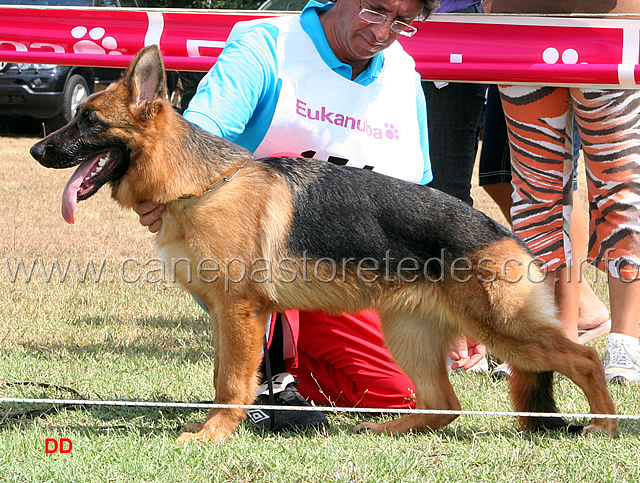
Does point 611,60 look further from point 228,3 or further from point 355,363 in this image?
point 228,3

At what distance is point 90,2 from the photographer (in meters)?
Result: 11.4

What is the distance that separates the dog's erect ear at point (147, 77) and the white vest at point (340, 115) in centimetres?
73

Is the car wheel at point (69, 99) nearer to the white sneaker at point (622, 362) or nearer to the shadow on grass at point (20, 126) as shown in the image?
the shadow on grass at point (20, 126)

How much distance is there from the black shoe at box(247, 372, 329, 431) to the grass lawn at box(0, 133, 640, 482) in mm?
87

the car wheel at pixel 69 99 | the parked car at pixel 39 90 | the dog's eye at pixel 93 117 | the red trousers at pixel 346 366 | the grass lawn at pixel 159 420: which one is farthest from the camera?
the car wheel at pixel 69 99

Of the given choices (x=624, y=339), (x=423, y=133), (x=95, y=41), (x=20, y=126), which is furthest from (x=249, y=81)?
(x=20, y=126)

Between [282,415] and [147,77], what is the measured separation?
1619 millimetres

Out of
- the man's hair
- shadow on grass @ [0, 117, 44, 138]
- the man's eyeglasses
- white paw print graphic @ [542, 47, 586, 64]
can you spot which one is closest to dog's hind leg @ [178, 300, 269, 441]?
the man's eyeglasses

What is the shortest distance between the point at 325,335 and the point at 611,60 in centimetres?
255

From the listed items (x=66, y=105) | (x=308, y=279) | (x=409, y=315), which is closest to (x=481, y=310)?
(x=409, y=315)

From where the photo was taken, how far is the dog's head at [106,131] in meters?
2.96

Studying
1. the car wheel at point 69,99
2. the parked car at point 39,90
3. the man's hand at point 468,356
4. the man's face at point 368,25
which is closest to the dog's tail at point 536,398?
the man's hand at point 468,356

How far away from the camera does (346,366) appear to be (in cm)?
393

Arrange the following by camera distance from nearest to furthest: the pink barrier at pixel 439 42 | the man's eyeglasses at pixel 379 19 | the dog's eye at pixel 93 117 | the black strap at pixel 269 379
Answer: the dog's eye at pixel 93 117 < the black strap at pixel 269 379 < the man's eyeglasses at pixel 379 19 < the pink barrier at pixel 439 42
